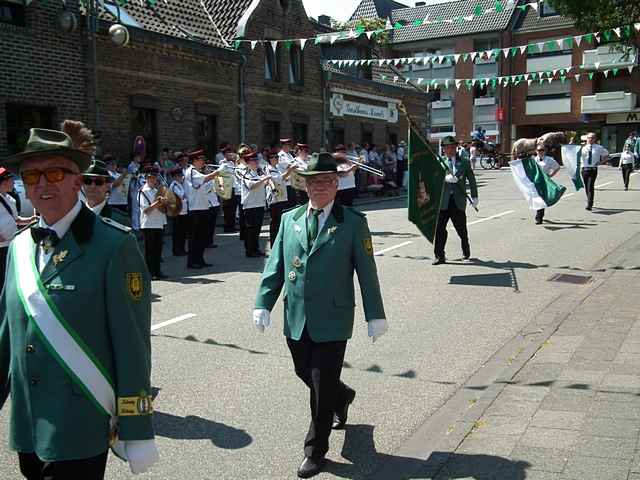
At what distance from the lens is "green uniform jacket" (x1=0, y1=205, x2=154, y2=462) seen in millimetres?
2738

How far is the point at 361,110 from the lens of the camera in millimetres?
32000

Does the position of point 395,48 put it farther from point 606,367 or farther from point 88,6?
point 606,367

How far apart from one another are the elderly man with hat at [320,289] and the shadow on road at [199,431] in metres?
0.71

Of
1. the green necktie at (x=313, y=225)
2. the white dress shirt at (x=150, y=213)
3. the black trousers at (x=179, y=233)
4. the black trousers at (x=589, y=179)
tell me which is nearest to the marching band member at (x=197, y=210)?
the white dress shirt at (x=150, y=213)

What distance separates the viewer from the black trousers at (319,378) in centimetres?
437

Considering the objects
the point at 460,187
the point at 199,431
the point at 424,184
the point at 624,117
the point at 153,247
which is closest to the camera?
the point at 199,431

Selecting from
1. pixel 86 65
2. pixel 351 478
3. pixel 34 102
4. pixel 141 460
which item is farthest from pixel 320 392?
pixel 86 65

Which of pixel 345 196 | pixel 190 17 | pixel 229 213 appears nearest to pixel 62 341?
pixel 345 196

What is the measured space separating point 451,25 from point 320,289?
54233 mm

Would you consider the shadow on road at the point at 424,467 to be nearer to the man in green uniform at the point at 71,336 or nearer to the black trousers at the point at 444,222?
the man in green uniform at the point at 71,336

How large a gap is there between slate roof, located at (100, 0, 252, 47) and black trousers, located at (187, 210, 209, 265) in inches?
352

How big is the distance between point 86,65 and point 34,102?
1.99m

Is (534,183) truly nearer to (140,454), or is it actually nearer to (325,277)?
(325,277)

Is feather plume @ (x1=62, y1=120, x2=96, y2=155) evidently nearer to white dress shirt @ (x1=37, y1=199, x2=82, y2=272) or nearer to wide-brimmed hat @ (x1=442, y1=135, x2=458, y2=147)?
white dress shirt @ (x1=37, y1=199, x2=82, y2=272)
